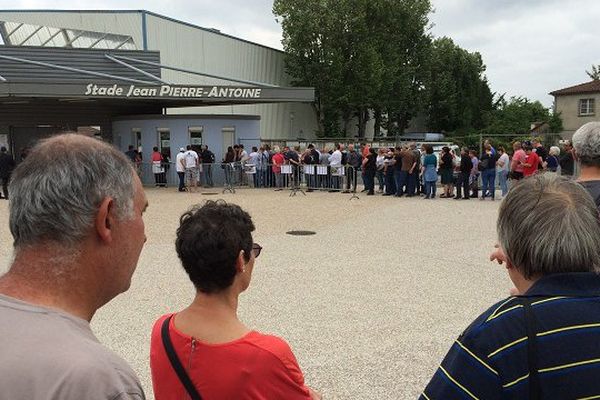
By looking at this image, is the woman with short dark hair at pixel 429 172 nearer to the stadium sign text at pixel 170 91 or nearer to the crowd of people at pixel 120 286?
the stadium sign text at pixel 170 91

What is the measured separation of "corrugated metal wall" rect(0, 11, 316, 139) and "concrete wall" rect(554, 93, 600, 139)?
2506 centimetres

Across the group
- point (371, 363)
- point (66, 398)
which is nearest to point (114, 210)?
point (66, 398)

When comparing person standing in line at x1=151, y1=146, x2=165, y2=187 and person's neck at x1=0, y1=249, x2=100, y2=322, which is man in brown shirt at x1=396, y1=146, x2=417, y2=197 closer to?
person standing in line at x1=151, y1=146, x2=165, y2=187

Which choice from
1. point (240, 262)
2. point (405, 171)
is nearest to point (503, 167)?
point (405, 171)

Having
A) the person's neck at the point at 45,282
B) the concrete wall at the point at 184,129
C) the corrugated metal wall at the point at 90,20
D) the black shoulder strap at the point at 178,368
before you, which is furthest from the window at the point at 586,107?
the person's neck at the point at 45,282

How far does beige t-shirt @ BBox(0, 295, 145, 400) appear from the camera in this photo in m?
1.12

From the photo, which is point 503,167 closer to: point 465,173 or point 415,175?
point 465,173

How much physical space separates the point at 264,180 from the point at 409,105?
34807 millimetres

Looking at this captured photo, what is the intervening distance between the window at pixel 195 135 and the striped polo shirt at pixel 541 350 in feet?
70.8

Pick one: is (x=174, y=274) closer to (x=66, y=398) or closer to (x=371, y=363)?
(x=371, y=363)

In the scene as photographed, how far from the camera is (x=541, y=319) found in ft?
4.77

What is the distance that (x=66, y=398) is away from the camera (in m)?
1.11

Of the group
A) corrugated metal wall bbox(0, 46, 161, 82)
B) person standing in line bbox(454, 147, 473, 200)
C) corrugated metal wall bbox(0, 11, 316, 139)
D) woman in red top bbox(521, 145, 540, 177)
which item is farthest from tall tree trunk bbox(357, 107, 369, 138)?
woman in red top bbox(521, 145, 540, 177)

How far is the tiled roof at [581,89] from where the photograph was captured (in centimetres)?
4841
